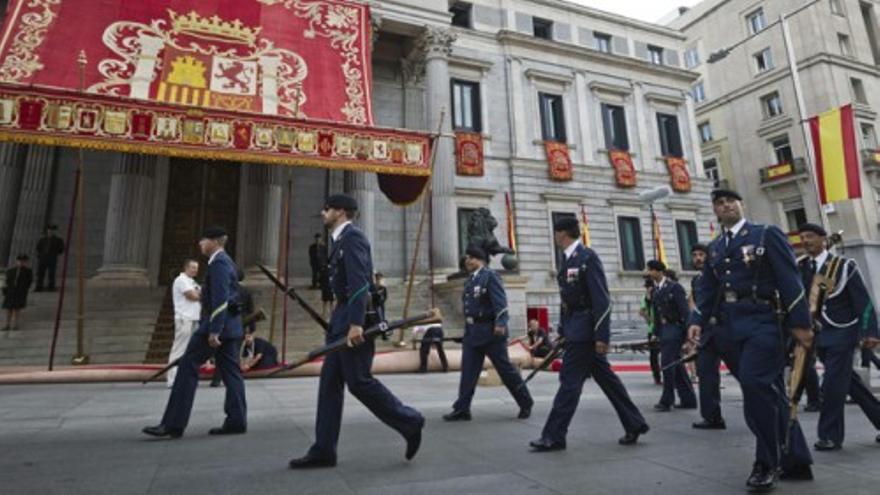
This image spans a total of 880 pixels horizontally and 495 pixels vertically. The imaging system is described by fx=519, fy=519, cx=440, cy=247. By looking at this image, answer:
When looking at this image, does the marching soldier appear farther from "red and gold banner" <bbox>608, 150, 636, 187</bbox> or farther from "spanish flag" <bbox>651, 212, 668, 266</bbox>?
"red and gold banner" <bbox>608, 150, 636, 187</bbox>

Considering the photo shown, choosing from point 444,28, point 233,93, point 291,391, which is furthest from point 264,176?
point 291,391

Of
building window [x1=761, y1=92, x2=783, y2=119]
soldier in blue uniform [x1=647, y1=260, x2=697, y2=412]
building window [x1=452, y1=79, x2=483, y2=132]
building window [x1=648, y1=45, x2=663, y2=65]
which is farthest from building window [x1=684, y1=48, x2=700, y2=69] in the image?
soldier in blue uniform [x1=647, y1=260, x2=697, y2=412]

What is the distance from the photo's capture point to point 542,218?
23016 millimetres

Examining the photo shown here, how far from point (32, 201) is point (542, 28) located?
74.4 feet

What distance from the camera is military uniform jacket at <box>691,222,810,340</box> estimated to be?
3443mm

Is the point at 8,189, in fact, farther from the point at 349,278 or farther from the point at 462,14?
the point at 462,14

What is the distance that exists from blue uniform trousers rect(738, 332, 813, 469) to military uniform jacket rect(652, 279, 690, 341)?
394cm

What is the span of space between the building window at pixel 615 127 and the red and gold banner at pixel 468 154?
300 inches

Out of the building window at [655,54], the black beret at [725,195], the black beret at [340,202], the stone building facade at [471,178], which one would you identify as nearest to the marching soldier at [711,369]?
the black beret at [725,195]

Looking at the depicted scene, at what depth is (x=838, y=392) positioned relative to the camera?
4.38 metres

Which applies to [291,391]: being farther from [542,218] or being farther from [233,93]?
[542,218]

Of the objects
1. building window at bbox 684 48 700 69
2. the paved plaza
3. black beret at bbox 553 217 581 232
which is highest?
building window at bbox 684 48 700 69

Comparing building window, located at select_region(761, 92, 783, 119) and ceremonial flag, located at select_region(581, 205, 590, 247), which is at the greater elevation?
building window, located at select_region(761, 92, 783, 119)

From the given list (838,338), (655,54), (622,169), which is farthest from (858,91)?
(838,338)
